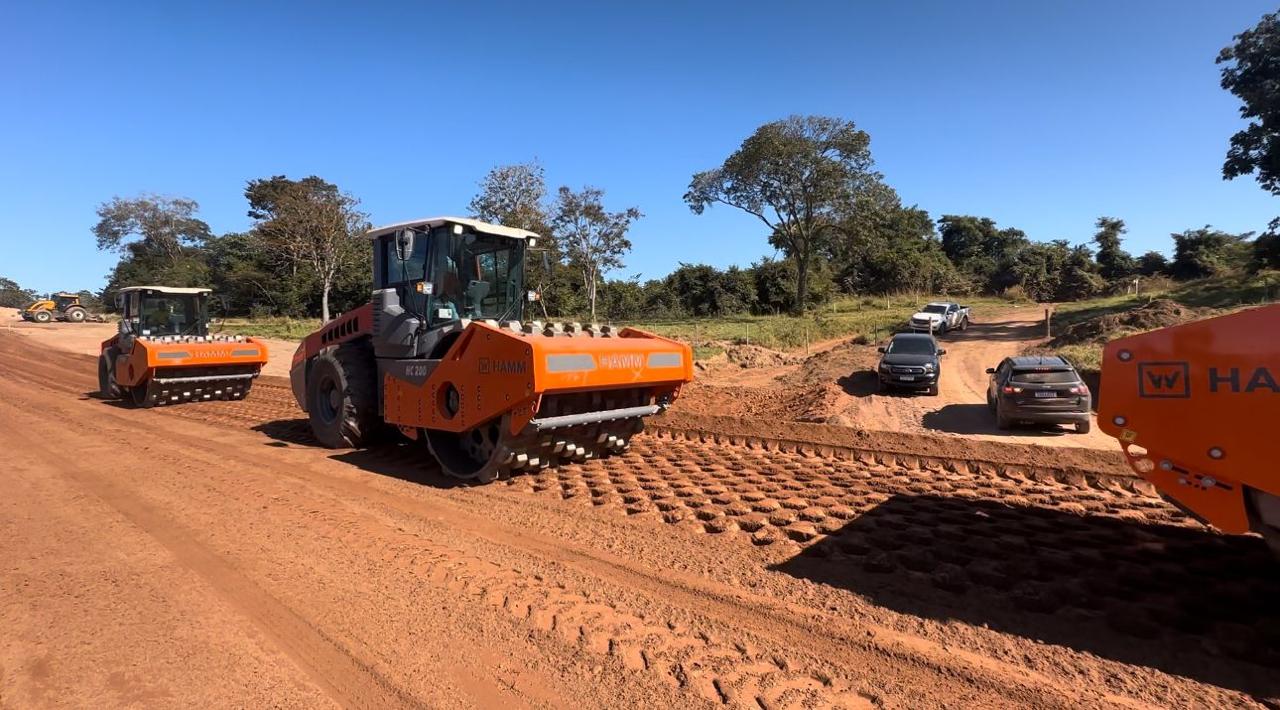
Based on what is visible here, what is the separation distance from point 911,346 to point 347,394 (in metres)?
14.1

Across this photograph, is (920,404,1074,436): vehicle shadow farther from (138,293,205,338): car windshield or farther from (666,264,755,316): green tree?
(666,264,755,316): green tree

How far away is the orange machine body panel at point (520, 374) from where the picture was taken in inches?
232

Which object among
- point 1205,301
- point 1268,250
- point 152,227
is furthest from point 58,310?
point 1268,250

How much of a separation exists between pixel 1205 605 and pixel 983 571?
44.9 inches

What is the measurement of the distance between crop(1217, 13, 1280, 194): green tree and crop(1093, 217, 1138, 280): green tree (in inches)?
1253

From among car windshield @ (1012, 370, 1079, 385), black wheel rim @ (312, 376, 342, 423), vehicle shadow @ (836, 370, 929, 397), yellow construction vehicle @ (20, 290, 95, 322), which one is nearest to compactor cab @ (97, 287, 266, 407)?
black wheel rim @ (312, 376, 342, 423)

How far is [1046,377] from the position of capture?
39.1ft

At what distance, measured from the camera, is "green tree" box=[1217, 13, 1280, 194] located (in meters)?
21.8

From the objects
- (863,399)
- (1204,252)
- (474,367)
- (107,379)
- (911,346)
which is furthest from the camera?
(1204,252)

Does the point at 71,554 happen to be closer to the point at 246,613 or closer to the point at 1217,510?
the point at 246,613

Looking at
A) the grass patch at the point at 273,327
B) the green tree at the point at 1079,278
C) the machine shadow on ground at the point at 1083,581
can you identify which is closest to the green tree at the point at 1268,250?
the green tree at the point at 1079,278

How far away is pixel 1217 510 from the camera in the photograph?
3514 millimetres

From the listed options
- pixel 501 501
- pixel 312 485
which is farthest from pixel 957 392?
pixel 312 485

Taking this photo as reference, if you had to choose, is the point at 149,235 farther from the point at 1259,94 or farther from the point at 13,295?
the point at 1259,94
